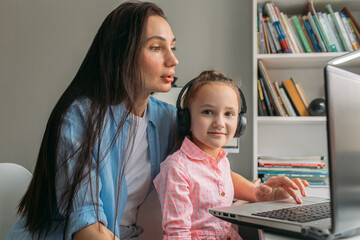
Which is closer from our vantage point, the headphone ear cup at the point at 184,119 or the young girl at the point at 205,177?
the young girl at the point at 205,177

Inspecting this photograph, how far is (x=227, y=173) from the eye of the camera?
105 centimetres

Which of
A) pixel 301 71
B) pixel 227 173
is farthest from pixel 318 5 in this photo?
pixel 227 173

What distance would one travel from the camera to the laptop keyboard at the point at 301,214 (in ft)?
2.04

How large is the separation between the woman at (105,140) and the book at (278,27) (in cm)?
94

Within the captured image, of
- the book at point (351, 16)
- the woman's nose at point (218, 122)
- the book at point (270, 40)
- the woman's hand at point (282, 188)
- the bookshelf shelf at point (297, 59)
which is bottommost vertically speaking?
the woman's hand at point (282, 188)

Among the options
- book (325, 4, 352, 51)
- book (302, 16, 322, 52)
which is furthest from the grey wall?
book (325, 4, 352, 51)

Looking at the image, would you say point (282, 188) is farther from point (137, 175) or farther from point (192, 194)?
point (137, 175)

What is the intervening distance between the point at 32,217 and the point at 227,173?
2.02 feet

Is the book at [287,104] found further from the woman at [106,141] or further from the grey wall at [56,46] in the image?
the woman at [106,141]

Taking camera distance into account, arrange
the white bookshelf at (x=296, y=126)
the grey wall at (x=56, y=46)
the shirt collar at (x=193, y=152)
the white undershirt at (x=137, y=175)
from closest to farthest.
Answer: the shirt collar at (x=193, y=152) → the white undershirt at (x=137, y=175) → the white bookshelf at (x=296, y=126) → the grey wall at (x=56, y=46)

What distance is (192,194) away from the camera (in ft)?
2.96

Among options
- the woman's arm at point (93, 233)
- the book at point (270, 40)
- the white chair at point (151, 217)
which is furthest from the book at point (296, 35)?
the woman's arm at point (93, 233)

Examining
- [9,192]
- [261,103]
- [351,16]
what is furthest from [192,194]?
[351,16]

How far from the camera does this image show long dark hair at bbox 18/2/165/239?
86 cm
